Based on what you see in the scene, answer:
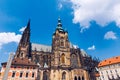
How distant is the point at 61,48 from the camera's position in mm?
57969

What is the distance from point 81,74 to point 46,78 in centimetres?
1432

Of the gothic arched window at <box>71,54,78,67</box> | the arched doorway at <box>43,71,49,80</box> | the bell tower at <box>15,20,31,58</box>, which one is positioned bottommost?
the arched doorway at <box>43,71,49,80</box>

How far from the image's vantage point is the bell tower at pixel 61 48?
2161 inches

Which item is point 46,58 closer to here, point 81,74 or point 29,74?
point 81,74

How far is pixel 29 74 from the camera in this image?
38781 mm

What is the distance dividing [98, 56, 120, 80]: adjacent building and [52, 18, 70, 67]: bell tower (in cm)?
1990

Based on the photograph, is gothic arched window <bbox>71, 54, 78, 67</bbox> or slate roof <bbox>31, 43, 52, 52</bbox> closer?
gothic arched window <bbox>71, 54, 78, 67</bbox>

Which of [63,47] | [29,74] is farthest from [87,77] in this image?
[29,74]

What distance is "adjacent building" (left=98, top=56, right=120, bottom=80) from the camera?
57281 mm

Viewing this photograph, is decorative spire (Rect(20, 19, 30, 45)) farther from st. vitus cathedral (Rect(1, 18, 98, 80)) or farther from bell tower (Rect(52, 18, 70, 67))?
bell tower (Rect(52, 18, 70, 67))

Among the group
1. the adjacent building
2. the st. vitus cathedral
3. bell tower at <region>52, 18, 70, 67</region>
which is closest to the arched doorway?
the st. vitus cathedral

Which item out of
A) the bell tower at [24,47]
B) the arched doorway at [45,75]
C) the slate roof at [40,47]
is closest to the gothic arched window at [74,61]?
the arched doorway at [45,75]

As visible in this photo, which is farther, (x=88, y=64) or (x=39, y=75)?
(x=88, y=64)

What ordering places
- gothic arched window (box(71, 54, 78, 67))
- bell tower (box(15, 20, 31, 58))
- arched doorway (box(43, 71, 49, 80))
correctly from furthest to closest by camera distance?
gothic arched window (box(71, 54, 78, 67)) → bell tower (box(15, 20, 31, 58)) → arched doorway (box(43, 71, 49, 80))
